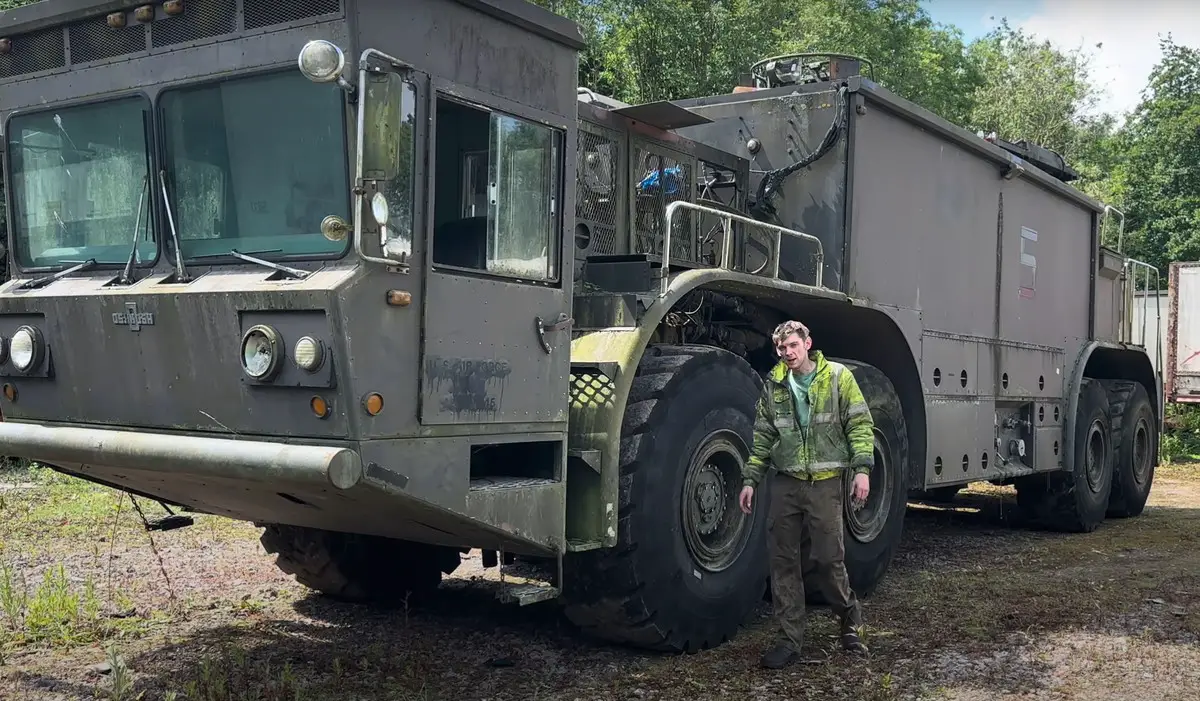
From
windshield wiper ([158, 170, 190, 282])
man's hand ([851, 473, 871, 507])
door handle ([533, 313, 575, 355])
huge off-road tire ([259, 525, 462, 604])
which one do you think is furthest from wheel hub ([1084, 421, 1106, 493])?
windshield wiper ([158, 170, 190, 282])

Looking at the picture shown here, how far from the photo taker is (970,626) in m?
6.47

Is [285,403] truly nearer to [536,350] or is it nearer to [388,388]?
[388,388]

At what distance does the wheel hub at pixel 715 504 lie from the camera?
19.1ft

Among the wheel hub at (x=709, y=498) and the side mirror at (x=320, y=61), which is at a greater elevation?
the side mirror at (x=320, y=61)

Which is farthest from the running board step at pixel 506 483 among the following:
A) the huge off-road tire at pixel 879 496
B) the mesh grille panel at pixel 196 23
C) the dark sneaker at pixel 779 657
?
the huge off-road tire at pixel 879 496

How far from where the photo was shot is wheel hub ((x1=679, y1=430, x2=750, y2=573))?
5809mm

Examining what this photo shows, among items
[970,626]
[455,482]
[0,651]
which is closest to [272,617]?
[0,651]

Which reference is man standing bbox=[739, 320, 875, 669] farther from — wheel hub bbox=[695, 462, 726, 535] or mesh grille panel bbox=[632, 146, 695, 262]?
mesh grille panel bbox=[632, 146, 695, 262]

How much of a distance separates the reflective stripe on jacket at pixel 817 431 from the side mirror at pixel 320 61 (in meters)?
2.70

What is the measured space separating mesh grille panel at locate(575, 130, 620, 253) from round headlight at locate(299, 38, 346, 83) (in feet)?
7.62

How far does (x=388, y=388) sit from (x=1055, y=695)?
10.6ft

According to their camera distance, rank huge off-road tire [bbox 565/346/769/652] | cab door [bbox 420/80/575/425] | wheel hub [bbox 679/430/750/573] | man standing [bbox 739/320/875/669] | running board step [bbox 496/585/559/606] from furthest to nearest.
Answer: wheel hub [bbox 679/430/750/573], man standing [bbox 739/320/875/669], huge off-road tire [bbox 565/346/769/652], running board step [bbox 496/585/559/606], cab door [bbox 420/80/575/425]

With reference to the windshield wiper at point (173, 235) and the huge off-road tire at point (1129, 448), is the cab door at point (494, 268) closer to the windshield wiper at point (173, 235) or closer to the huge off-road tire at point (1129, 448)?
the windshield wiper at point (173, 235)

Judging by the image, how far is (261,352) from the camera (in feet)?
14.6
